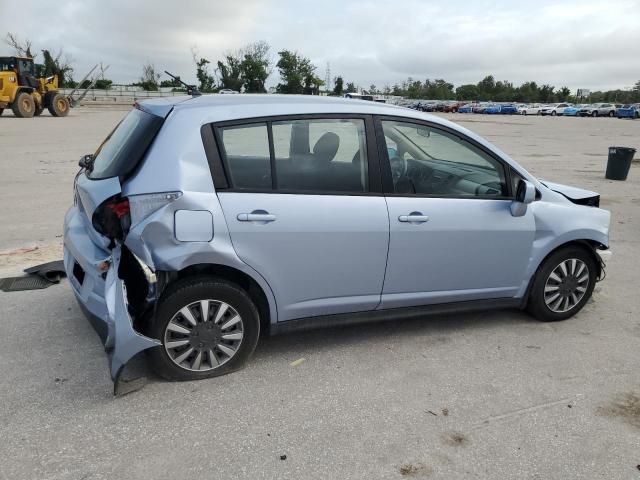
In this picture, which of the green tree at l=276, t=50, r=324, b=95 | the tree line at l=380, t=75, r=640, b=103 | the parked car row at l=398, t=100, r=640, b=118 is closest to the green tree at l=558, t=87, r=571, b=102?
the tree line at l=380, t=75, r=640, b=103

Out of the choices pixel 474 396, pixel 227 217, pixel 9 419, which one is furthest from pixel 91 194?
pixel 474 396

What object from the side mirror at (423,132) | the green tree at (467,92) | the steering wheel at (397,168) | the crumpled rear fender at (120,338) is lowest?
the crumpled rear fender at (120,338)

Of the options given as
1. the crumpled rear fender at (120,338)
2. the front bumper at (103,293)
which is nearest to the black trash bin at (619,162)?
the front bumper at (103,293)

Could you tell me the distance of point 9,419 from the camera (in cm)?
289

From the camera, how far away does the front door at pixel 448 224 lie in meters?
3.63

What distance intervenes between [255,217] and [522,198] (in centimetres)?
195

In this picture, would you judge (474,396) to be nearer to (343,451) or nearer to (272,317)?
(343,451)

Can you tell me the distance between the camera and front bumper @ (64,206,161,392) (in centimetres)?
295

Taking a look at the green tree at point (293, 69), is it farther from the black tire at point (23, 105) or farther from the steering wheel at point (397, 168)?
the steering wheel at point (397, 168)

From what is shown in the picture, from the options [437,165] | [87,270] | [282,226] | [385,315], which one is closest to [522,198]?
Answer: [437,165]

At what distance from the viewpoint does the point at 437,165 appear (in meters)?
4.21

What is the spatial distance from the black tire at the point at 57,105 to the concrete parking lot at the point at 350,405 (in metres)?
28.0

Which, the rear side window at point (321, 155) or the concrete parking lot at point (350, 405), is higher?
the rear side window at point (321, 155)

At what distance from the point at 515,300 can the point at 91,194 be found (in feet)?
10.4
